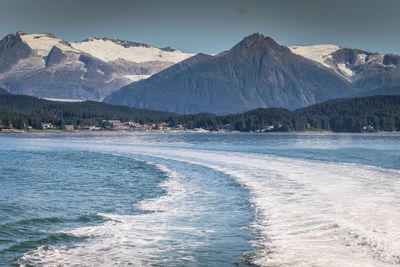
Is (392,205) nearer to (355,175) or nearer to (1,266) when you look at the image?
(355,175)

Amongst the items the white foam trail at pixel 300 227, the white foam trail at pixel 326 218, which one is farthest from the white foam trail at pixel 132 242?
the white foam trail at pixel 326 218

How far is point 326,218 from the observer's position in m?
23.0

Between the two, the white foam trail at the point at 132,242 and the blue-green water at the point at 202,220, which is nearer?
the white foam trail at the point at 132,242

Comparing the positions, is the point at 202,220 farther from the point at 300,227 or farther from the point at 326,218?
the point at 326,218

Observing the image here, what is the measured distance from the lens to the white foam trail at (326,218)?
16953 mm

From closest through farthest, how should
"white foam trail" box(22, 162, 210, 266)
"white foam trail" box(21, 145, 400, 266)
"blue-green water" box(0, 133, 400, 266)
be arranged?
"white foam trail" box(22, 162, 210, 266) → "white foam trail" box(21, 145, 400, 266) → "blue-green water" box(0, 133, 400, 266)

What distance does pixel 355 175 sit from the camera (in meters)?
41.0

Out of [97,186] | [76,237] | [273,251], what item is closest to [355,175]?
[97,186]

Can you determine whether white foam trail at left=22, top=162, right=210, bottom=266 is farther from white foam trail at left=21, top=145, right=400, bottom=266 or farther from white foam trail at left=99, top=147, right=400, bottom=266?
white foam trail at left=99, top=147, right=400, bottom=266

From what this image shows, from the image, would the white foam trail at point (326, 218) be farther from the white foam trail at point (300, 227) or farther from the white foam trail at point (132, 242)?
the white foam trail at point (132, 242)

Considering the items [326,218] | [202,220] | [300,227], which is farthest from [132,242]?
[326,218]

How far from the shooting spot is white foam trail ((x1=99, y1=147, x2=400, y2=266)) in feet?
55.6

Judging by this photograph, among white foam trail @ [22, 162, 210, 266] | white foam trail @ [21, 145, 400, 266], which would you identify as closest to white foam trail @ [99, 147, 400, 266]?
white foam trail @ [21, 145, 400, 266]

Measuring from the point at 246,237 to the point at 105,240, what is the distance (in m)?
5.80
